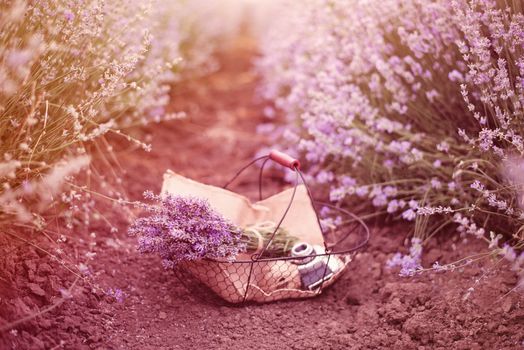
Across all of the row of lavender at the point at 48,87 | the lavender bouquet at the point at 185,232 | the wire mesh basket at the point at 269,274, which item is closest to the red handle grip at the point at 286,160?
the wire mesh basket at the point at 269,274

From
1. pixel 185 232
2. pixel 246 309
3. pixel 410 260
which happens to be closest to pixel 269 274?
pixel 246 309

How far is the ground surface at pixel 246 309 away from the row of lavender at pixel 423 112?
0.16 metres

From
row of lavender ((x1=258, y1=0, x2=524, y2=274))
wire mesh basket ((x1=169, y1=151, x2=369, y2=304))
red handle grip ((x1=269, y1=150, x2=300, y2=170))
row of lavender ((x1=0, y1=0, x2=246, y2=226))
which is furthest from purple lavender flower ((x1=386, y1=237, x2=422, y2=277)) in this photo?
row of lavender ((x1=0, y1=0, x2=246, y2=226))

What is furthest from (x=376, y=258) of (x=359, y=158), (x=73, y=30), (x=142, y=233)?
(x=73, y=30)

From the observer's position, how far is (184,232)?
2.22 m

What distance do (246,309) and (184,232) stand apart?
0.48m

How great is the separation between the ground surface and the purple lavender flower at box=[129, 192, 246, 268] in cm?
22

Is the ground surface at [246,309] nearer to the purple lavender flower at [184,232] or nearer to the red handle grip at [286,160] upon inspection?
the purple lavender flower at [184,232]

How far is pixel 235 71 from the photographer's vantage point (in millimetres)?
6875

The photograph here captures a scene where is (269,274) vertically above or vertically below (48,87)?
below

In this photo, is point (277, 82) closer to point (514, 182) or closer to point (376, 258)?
point (376, 258)

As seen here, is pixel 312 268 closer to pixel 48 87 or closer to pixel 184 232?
pixel 184 232

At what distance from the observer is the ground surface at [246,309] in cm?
215

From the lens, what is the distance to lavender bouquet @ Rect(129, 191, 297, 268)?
2227 mm
